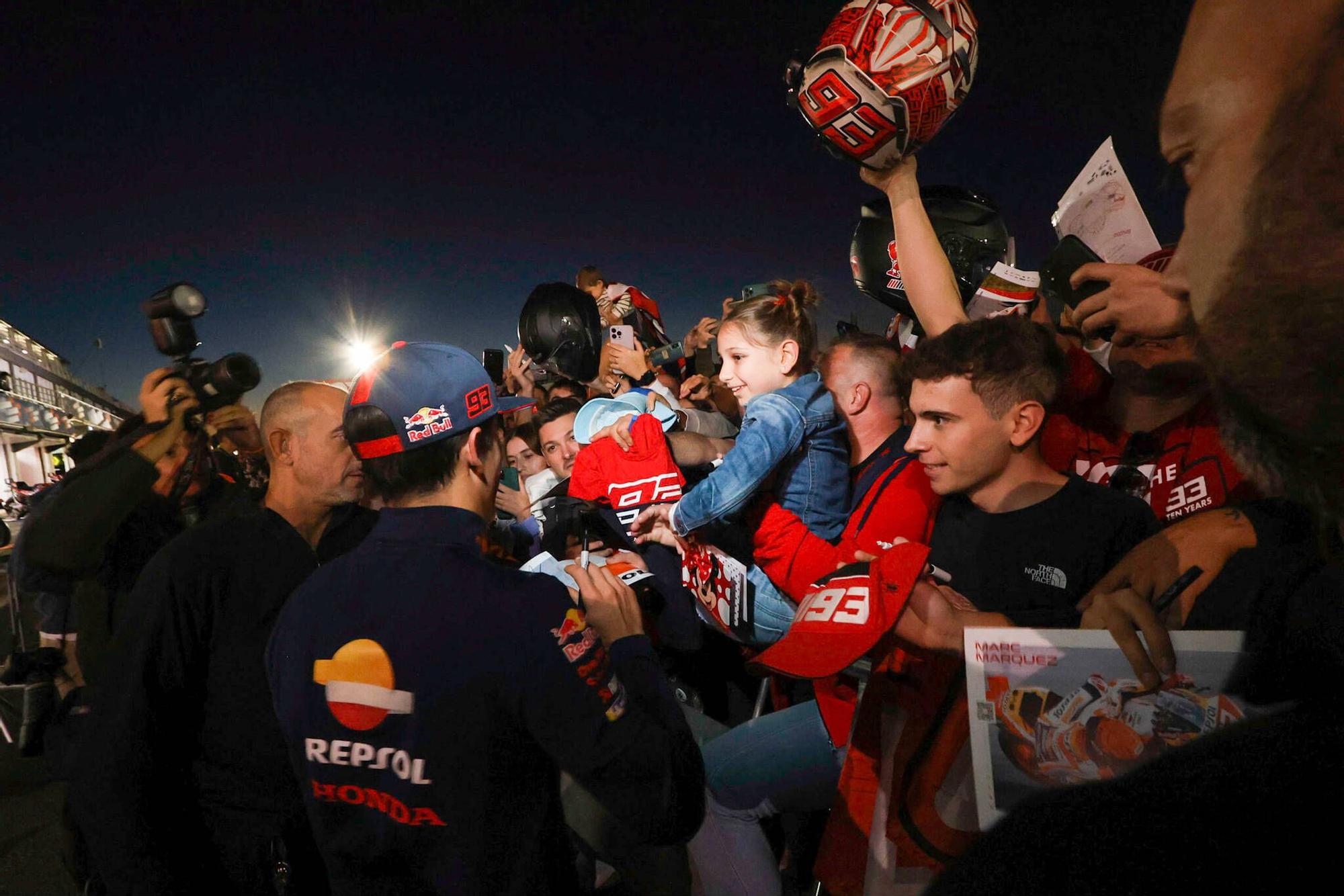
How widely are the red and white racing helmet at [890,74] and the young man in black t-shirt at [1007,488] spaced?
0.79 metres

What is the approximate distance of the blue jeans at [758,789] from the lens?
2439 millimetres

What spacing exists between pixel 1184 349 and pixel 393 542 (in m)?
2.56

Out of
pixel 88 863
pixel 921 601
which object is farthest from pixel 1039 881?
pixel 88 863

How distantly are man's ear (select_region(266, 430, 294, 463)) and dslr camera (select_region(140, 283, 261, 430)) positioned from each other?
0.83 feet

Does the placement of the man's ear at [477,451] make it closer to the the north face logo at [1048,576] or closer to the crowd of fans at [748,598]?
the crowd of fans at [748,598]

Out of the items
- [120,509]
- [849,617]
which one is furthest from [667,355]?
[849,617]

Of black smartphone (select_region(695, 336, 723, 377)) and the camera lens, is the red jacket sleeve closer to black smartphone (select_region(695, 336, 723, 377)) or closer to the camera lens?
the camera lens

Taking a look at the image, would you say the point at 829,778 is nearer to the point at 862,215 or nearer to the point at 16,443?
the point at 862,215

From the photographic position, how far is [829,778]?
7.89ft

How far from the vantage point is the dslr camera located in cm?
263

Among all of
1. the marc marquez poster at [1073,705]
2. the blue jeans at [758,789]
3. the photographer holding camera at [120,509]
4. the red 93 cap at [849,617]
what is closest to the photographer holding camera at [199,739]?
the photographer holding camera at [120,509]

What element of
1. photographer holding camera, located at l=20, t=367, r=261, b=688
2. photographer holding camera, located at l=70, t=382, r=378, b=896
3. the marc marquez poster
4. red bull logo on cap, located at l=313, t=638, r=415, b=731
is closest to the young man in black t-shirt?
the marc marquez poster

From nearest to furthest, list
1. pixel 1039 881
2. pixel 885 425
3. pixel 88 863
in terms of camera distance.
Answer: pixel 1039 881
pixel 88 863
pixel 885 425

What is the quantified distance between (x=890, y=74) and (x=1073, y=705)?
2.12m
